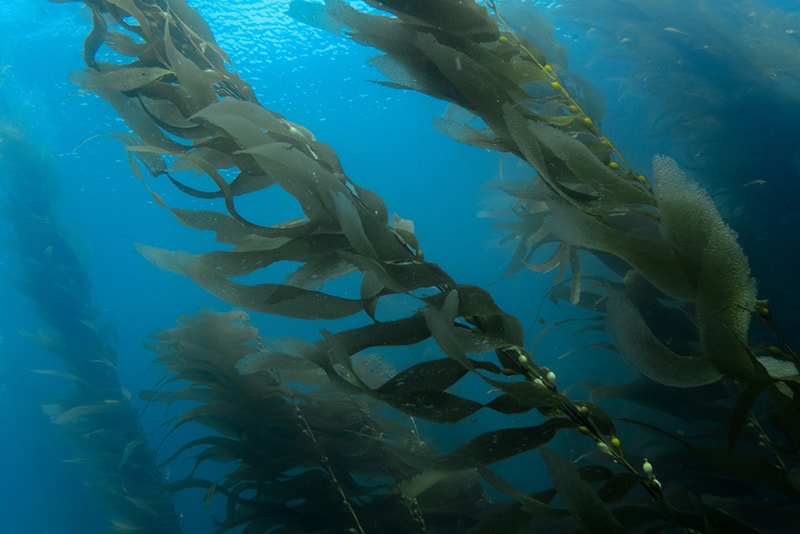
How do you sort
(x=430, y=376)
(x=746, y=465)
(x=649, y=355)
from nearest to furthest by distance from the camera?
(x=649, y=355) → (x=746, y=465) → (x=430, y=376)

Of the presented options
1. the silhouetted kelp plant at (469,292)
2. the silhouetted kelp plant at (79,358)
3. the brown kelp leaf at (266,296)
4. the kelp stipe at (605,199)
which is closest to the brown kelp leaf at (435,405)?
the silhouetted kelp plant at (469,292)

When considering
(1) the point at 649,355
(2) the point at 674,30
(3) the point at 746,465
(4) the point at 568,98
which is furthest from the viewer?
(2) the point at 674,30

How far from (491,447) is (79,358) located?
19.7 feet

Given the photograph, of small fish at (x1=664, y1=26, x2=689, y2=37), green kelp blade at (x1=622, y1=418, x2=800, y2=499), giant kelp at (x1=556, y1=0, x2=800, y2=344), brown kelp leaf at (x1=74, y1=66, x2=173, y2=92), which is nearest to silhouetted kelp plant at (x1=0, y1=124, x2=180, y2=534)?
brown kelp leaf at (x1=74, y1=66, x2=173, y2=92)

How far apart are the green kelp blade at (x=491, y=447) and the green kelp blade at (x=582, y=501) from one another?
0.44 ft

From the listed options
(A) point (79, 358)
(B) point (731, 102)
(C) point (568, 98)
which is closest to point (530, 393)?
(C) point (568, 98)

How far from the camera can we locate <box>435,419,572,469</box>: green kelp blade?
1.00 metres

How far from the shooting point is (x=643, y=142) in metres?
6.01

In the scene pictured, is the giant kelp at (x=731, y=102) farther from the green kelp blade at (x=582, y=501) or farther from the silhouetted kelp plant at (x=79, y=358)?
the silhouetted kelp plant at (x=79, y=358)

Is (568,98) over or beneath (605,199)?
over

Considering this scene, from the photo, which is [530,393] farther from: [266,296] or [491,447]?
[266,296]

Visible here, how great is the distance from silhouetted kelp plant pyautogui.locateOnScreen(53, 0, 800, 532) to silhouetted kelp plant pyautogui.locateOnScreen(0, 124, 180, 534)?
3278 millimetres

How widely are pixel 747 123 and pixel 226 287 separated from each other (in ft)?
12.1

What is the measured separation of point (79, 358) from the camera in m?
5.60
